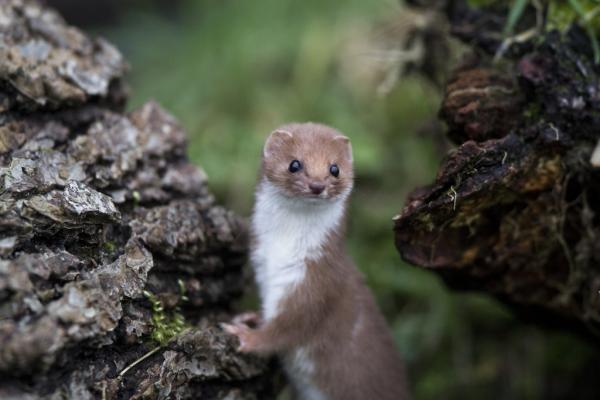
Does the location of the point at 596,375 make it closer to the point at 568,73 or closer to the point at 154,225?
the point at 568,73

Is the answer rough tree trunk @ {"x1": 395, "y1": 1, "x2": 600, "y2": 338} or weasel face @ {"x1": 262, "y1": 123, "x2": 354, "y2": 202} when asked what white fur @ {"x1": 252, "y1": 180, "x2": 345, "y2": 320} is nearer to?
weasel face @ {"x1": 262, "y1": 123, "x2": 354, "y2": 202}

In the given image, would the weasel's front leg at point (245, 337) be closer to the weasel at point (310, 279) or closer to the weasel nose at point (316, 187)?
the weasel at point (310, 279)

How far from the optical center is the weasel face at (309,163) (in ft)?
10.8

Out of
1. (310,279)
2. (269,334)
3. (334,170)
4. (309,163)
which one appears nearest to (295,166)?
(309,163)

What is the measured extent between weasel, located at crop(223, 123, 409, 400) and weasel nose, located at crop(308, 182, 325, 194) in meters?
0.04

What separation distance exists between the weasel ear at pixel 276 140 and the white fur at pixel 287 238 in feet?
0.55

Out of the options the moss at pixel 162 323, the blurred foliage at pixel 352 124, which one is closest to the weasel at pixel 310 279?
the moss at pixel 162 323

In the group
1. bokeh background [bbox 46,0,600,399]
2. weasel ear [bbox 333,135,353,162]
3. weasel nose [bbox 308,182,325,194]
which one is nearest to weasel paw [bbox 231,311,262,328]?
weasel nose [bbox 308,182,325,194]

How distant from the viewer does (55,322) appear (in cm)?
229

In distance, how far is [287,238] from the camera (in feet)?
11.5

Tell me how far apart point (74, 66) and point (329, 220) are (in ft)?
4.93

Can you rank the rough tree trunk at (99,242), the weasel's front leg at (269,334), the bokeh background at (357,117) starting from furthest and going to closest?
1. the bokeh background at (357,117)
2. the weasel's front leg at (269,334)
3. the rough tree trunk at (99,242)

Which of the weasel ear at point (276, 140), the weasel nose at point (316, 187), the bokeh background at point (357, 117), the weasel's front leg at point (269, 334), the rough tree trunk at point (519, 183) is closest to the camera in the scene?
the rough tree trunk at point (519, 183)

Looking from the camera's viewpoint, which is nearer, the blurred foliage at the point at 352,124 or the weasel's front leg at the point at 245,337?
the weasel's front leg at the point at 245,337
